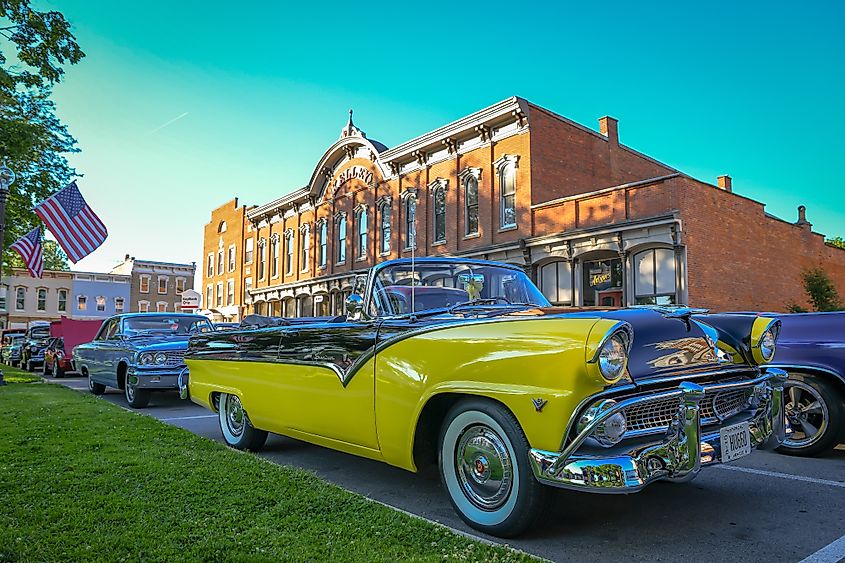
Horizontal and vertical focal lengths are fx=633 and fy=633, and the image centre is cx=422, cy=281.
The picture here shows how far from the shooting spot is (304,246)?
32812mm

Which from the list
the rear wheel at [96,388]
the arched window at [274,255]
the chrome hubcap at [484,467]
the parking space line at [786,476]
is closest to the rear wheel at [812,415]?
the parking space line at [786,476]

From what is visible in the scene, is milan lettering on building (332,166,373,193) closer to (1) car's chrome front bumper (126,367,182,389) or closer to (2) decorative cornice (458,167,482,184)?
(2) decorative cornice (458,167,482,184)

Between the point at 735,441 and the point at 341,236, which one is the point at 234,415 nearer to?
the point at 735,441

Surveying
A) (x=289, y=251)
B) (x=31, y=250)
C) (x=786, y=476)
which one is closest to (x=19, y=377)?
(x=31, y=250)

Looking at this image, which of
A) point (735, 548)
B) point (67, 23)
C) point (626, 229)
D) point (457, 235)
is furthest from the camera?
point (457, 235)

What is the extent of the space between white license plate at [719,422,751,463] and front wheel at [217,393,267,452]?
4175 millimetres

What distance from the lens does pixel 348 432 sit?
456 centimetres

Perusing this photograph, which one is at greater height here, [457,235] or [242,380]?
[457,235]

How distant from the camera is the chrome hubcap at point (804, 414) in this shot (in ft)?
18.7

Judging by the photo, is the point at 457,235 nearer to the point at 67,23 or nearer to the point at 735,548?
the point at 67,23

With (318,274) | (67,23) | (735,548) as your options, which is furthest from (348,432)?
(318,274)

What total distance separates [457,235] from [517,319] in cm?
1920

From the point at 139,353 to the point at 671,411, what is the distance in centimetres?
900

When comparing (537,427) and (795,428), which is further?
(795,428)
